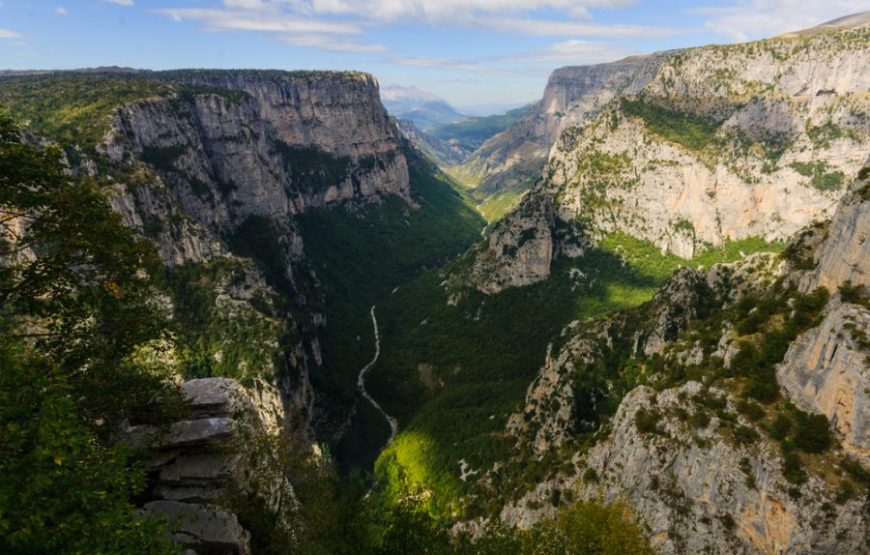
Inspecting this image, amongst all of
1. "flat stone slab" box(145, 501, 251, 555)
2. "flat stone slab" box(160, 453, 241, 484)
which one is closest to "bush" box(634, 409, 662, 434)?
"flat stone slab" box(160, 453, 241, 484)

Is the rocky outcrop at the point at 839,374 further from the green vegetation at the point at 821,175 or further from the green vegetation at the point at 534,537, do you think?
the green vegetation at the point at 821,175

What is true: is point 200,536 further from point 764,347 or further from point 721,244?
point 721,244

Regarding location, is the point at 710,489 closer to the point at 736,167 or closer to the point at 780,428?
the point at 780,428

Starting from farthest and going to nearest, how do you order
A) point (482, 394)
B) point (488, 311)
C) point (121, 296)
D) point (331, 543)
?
1. point (488, 311)
2. point (482, 394)
3. point (331, 543)
4. point (121, 296)

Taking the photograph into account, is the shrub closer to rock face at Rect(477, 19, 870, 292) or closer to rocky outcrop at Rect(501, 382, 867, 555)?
rocky outcrop at Rect(501, 382, 867, 555)

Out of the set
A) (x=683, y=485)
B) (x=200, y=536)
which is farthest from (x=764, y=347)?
(x=200, y=536)
